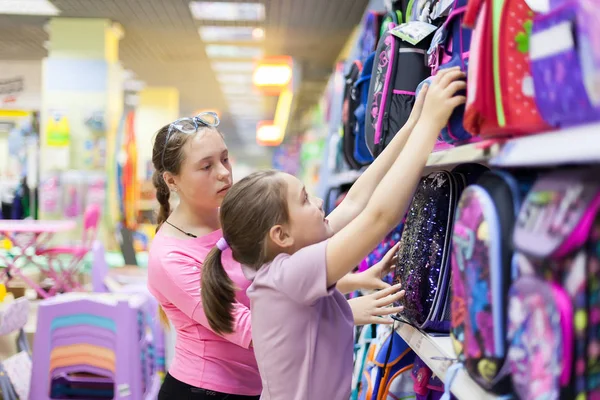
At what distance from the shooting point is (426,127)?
111 centimetres

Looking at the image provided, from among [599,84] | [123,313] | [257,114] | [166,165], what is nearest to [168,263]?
[166,165]

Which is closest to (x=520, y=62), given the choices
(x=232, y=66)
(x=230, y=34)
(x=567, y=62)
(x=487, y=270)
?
(x=567, y=62)

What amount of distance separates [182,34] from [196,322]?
7734 mm

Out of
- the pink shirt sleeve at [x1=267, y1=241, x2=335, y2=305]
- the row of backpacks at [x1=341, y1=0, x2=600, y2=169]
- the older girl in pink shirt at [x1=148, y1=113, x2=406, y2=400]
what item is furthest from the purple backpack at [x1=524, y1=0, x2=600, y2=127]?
the older girl in pink shirt at [x1=148, y1=113, x2=406, y2=400]

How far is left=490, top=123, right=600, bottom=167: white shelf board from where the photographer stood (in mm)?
637

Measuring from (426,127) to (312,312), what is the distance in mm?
464

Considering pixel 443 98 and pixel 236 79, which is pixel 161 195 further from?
pixel 236 79

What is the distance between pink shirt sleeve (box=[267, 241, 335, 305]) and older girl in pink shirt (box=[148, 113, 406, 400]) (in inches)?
14.4

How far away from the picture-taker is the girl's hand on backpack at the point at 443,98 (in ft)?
3.49

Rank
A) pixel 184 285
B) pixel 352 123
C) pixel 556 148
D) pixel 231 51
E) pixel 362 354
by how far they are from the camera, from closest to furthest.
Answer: pixel 556 148 → pixel 184 285 → pixel 362 354 → pixel 352 123 → pixel 231 51

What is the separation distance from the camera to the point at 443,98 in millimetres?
1074

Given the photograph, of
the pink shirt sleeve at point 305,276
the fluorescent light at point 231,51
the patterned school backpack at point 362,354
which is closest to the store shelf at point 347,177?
the patterned school backpack at point 362,354

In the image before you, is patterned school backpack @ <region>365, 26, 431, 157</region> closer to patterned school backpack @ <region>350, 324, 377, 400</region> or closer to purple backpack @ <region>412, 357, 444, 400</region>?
purple backpack @ <region>412, 357, 444, 400</region>

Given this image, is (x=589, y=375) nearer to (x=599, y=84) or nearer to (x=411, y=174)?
(x=599, y=84)
